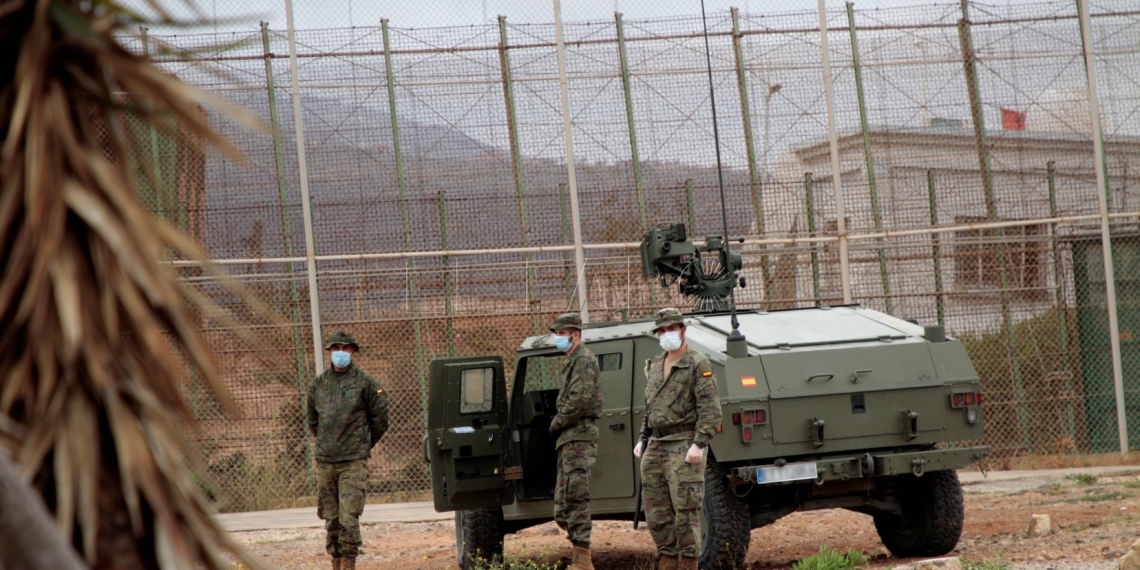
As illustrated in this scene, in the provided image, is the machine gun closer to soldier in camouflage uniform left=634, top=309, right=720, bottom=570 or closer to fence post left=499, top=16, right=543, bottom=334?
soldier in camouflage uniform left=634, top=309, right=720, bottom=570

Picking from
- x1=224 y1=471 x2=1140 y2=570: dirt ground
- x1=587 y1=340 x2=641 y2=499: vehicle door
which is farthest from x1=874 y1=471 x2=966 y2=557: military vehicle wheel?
x1=587 y1=340 x2=641 y2=499: vehicle door

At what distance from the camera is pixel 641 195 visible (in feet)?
44.4

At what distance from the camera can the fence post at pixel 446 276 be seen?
13.1 m

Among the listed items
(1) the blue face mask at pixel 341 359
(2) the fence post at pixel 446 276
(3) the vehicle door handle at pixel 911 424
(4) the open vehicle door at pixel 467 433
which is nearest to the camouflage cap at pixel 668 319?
(4) the open vehicle door at pixel 467 433

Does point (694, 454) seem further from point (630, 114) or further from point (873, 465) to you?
point (630, 114)

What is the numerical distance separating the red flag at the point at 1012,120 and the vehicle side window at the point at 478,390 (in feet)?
28.9

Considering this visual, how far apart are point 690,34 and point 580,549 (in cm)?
784

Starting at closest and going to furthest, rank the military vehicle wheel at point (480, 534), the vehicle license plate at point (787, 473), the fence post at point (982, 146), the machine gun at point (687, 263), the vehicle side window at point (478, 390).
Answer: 1. the vehicle license plate at point (787, 473)
2. the vehicle side window at point (478, 390)
3. the military vehicle wheel at point (480, 534)
4. the machine gun at point (687, 263)
5. the fence post at point (982, 146)

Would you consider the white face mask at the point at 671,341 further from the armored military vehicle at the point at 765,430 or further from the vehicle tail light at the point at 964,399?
the vehicle tail light at the point at 964,399

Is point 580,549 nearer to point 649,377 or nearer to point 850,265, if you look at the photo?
point 649,377

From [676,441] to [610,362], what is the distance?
1.22m

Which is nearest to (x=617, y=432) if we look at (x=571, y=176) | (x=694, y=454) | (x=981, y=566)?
(x=694, y=454)

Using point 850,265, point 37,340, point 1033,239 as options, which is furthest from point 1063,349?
point 37,340

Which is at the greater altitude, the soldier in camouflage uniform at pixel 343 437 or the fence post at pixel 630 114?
the fence post at pixel 630 114
